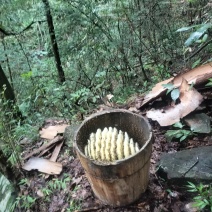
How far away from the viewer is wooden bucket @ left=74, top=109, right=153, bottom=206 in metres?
1.87

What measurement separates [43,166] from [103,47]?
265 cm

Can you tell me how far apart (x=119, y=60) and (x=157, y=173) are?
2907 mm

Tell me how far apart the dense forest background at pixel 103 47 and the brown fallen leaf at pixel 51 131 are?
0.25 meters

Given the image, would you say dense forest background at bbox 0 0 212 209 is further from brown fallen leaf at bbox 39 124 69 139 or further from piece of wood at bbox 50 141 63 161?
piece of wood at bbox 50 141 63 161

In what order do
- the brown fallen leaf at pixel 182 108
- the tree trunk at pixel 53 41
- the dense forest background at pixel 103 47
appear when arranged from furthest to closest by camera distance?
the tree trunk at pixel 53 41
the dense forest background at pixel 103 47
the brown fallen leaf at pixel 182 108

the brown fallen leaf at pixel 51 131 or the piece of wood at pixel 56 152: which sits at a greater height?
the brown fallen leaf at pixel 51 131

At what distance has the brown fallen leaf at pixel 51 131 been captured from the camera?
340 cm

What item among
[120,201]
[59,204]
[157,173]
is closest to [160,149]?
[157,173]

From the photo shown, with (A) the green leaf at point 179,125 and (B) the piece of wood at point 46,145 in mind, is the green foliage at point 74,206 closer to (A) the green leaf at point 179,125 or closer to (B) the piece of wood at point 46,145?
(B) the piece of wood at point 46,145

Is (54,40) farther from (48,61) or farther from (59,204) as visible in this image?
(59,204)

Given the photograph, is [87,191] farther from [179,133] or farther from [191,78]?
[191,78]

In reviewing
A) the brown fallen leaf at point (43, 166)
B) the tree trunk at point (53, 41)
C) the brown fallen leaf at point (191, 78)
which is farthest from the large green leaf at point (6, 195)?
the tree trunk at point (53, 41)

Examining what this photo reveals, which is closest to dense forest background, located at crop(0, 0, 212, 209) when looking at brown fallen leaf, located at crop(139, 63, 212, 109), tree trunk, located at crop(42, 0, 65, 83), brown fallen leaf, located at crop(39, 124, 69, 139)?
tree trunk, located at crop(42, 0, 65, 83)

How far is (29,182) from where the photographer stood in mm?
2785
